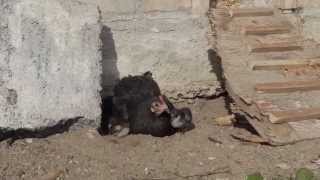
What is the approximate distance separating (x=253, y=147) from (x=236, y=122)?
2.39ft

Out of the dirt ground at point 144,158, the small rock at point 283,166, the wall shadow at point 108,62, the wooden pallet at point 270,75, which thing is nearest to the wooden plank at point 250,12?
the wooden pallet at point 270,75

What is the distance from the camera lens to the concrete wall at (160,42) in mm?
6340

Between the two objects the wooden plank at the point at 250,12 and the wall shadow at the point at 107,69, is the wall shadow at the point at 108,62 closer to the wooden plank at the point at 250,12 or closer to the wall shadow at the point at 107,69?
the wall shadow at the point at 107,69

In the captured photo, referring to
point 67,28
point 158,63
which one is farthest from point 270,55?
point 67,28

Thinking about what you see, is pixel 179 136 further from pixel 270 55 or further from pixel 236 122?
pixel 270 55

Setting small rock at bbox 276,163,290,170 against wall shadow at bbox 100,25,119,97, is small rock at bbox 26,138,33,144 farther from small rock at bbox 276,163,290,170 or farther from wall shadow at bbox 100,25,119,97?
small rock at bbox 276,163,290,170

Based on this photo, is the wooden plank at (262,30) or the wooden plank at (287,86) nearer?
the wooden plank at (287,86)

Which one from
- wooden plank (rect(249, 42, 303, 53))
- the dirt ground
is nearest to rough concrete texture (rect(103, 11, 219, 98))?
wooden plank (rect(249, 42, 303, 53))

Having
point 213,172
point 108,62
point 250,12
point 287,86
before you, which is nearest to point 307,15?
point 250,12

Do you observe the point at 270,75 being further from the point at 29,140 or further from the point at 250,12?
the point at 29,140

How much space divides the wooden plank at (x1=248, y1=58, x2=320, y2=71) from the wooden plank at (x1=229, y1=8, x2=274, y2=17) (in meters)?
0.70

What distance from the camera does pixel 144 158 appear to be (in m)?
5.35

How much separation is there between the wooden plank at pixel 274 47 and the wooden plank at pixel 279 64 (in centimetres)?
17

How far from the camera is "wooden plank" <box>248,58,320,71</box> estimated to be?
6020 millimetres
